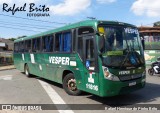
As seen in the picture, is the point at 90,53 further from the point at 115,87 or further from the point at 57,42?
the point at 57,42

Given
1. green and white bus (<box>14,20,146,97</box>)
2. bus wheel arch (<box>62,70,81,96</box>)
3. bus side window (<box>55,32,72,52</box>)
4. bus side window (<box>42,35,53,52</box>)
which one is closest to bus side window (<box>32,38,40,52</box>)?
bus side window (<box>42,35,53,52</box>)

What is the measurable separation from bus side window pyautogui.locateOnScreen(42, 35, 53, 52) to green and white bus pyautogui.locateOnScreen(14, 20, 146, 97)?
100cm

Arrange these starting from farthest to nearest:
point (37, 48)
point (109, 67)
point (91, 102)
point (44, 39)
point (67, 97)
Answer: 1. point (37, 48)
2. point (44, 39)
3. point (67, 97)
4. point (91, 102)
5. point (109, 67)

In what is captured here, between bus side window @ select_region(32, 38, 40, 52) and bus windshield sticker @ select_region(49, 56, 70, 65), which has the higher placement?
bus side window @ select_region(32, 38, 40, 52)

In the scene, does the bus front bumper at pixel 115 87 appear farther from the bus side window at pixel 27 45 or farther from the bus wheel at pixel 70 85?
the bus side window at pixel 27 45

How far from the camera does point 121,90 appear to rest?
838cm

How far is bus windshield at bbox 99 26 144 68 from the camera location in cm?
821

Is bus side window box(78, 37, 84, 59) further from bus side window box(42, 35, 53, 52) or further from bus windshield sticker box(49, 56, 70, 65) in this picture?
bus side window box(42, 35, 53, 52)

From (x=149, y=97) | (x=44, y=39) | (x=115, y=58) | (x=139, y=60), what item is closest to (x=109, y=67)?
(x=115, y=58)

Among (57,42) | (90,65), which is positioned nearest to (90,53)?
(90,65)

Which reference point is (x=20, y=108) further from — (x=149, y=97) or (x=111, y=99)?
(x=149, y=97)

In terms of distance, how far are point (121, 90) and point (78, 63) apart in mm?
1938

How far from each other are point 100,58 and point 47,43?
5364 millimetres

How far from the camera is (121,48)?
8570 mm
